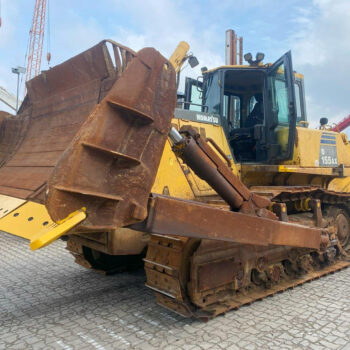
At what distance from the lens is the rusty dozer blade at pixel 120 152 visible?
199 centimetres

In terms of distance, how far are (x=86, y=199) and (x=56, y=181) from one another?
211 millimetres

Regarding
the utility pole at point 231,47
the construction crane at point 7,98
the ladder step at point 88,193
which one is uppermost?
the construction crane at point 7,98

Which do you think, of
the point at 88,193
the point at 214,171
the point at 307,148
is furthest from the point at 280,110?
the point at 88,193

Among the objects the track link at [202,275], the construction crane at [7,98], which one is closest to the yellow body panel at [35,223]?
the track link at [202,275]

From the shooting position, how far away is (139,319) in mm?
3377

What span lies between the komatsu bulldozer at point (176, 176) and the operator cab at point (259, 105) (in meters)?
0.02

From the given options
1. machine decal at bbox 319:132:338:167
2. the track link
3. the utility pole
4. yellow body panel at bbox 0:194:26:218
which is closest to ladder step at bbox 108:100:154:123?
the track link

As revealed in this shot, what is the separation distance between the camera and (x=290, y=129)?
470 cm

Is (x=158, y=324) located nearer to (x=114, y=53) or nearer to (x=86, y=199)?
(x=86, y=199)

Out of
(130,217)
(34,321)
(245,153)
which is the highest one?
(245,153)

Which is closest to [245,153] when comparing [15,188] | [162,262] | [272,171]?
[272,171]

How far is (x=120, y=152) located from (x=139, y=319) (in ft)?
6.50

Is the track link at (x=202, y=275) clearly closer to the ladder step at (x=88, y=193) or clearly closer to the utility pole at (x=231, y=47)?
the ladder step at (x=88, y=193)

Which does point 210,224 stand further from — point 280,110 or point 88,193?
point 280,110
